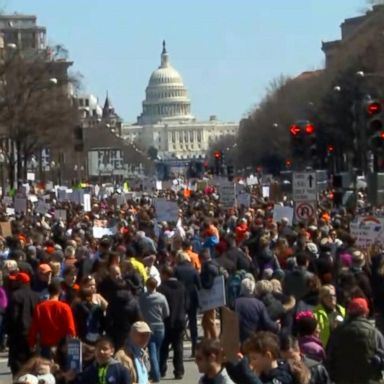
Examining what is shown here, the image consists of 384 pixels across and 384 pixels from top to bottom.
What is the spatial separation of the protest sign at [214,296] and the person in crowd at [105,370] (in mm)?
7183

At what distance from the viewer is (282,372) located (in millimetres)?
12422

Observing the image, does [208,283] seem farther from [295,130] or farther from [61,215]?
[61,215]

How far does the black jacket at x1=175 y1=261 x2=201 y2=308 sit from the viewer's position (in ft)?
72.0

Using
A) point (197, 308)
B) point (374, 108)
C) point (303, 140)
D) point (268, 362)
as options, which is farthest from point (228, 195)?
point (268, 362)

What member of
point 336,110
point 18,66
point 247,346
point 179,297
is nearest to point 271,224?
point 179,297

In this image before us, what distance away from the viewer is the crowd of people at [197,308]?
13.4 metres

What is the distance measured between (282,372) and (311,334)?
2796 millimetres

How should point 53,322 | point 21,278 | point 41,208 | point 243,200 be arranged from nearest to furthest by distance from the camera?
point 53,322
point 21,278
point 41,208
point 243,200

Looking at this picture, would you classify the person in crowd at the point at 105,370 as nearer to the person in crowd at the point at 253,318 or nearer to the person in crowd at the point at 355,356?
the person in crowd at the point at 355,356

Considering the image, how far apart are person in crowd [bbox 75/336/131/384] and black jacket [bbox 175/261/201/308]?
26.6 feet

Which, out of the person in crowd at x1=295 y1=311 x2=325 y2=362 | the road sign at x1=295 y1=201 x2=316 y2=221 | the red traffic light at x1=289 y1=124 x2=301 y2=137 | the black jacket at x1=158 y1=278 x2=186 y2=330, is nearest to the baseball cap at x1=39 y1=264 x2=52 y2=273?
the black jacket at x1=158 y1=278 x2=186 y2=330

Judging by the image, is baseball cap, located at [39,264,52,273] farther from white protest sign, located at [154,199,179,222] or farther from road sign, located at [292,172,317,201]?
white protest sign, located at [154,199,179,222]

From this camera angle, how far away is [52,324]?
18469 millimetres

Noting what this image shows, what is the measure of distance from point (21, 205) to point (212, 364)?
3293 centimetres
